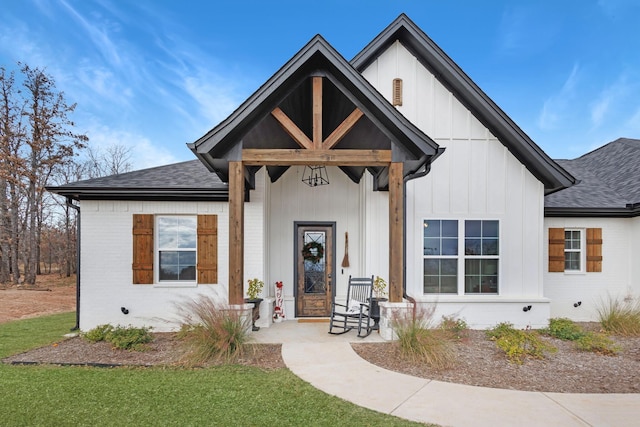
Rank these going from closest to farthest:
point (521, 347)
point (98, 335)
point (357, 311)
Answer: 1. point (521, 347)
2. point (98, 335)
3. point (357, 311)

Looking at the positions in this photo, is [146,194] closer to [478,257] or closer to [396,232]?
[396,232]

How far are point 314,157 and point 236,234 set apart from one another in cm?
179

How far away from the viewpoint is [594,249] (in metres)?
8.56

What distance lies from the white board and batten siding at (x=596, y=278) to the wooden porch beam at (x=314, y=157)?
5144mm

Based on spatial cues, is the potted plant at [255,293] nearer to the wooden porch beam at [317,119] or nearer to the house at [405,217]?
the house at [405,217]

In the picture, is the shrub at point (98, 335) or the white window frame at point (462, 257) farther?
the white window frame at point (462, 257)

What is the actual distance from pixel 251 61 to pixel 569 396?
18.7 metres

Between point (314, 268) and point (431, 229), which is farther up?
point (431, 229)

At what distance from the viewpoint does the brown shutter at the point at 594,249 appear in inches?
337

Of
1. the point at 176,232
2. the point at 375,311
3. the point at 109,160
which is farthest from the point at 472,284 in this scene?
the point at 109,160

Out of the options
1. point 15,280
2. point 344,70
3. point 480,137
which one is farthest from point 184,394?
point 15,280

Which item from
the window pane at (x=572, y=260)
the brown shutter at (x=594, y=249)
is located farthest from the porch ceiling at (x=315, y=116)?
the brown shutter at (x=594, y=249)

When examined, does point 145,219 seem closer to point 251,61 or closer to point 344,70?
point 344,70

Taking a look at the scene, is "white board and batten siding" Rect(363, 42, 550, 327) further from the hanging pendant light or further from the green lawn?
the green lawn
